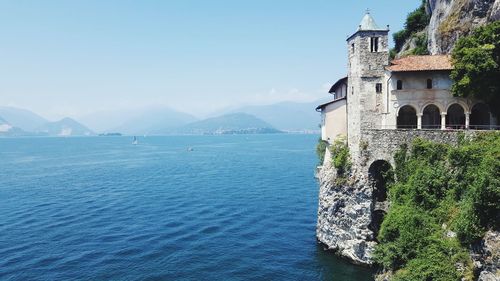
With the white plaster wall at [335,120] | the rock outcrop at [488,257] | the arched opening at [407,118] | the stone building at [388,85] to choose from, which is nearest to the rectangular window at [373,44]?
the stone building at [388,85]

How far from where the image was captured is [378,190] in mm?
39312

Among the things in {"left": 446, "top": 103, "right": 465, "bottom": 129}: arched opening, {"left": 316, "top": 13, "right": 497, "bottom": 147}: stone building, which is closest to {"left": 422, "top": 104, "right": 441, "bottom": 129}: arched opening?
{"left": 446, "top": 103, "right": 465, "bottom": 129}: arched opening

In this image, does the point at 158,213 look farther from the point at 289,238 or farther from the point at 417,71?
the point at 417,71

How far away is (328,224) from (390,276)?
12.4 metres

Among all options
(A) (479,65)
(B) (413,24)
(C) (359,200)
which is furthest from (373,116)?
(B) (413,24)

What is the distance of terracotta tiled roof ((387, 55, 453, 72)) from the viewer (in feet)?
128

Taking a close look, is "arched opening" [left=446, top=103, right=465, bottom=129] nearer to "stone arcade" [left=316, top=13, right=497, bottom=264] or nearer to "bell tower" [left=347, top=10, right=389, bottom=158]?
"stone arcade" [left=316, top=13, right=497, bottom=264]

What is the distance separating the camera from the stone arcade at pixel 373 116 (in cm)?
3819

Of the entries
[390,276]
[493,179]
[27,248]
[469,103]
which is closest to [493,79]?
[469,103]

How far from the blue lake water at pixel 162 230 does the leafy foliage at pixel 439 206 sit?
7799 millimetres

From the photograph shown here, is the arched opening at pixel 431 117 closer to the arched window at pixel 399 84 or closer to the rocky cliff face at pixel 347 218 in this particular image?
the arched window at pixel 399 84

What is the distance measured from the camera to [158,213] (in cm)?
5819

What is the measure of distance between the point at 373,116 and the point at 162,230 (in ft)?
97.8

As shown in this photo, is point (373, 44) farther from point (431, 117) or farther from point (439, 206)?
point (439, 206)
